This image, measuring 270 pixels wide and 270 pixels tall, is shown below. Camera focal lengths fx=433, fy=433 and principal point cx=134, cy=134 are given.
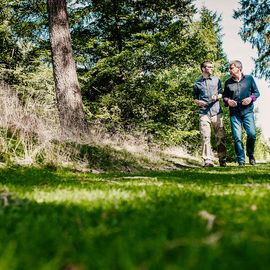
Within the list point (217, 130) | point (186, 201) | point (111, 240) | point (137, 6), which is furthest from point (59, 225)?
point (137, 6)

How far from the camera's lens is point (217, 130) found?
10.9m

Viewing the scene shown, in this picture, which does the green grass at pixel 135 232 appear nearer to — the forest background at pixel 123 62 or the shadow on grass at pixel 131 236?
the shadow on grass at pixel 131 236

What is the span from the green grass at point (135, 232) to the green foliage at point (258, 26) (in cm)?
2153

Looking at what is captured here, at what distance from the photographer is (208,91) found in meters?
10.8

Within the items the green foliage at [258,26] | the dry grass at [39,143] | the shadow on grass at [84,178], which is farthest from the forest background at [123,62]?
the green foliage at [258,26]

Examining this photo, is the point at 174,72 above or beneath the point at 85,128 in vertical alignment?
above

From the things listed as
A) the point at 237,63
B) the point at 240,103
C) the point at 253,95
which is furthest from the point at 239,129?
the point at 237,63

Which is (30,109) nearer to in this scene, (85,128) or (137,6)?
(85,128)

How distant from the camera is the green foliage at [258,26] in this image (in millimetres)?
23094

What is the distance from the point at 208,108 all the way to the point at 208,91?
434 mm

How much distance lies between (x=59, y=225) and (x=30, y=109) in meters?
7.27

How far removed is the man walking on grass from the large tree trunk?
9.58 ft

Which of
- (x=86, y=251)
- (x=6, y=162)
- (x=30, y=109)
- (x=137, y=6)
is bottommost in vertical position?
(x=86, y=251)

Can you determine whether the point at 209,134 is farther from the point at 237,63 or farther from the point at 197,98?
the point at 237,63
